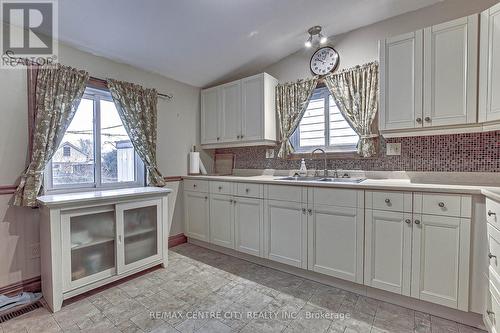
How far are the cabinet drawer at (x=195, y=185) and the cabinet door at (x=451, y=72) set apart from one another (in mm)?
2341

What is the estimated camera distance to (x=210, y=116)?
3.43 meters

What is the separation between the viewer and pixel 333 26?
2.57 m

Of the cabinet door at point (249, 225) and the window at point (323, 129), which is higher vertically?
the window at point (323, 129)

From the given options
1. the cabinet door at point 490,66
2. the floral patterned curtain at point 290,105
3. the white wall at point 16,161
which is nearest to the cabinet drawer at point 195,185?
the floral patterned curtain at point 290,105

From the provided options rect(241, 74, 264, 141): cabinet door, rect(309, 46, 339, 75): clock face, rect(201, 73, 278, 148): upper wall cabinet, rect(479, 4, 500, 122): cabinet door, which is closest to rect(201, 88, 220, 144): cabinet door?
rect(201, 73, 278, 148): upper wall cabinet

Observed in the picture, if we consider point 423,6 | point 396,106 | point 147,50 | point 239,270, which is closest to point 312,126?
point 396,106

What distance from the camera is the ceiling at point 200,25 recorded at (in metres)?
2.04

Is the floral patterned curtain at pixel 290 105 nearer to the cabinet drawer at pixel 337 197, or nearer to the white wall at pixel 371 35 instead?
the white wall at pixel 371 35

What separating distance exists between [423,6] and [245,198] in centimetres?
251

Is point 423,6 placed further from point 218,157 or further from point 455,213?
point 218,157

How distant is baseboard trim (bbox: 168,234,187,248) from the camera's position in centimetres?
314

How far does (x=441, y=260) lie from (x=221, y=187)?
2088 millimetres

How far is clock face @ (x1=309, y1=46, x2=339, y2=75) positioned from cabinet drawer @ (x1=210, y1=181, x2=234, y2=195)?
5.41 feet

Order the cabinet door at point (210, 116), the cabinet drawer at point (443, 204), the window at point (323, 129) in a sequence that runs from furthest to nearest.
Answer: the cabinet door at point (210, 116) → the window at point (323, 129) → the cabinet drawer at point (443, 204)
